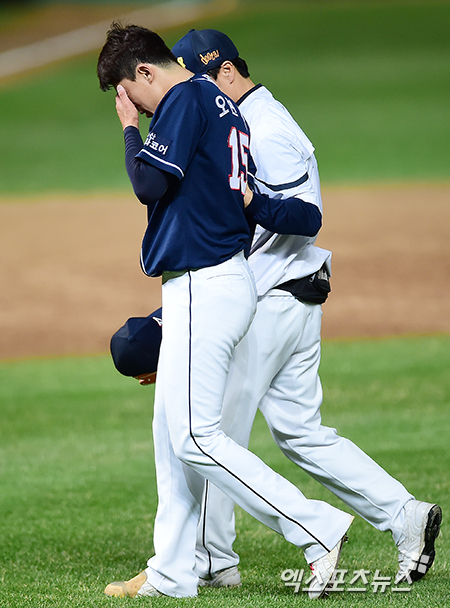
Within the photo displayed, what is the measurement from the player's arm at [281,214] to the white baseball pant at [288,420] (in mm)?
326

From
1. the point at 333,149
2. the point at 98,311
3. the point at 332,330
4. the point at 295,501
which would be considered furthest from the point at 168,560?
the point at 333,149

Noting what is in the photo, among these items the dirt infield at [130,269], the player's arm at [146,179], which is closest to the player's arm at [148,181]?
the player's arm at [146,179]

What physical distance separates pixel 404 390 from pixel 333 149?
51.8 feet

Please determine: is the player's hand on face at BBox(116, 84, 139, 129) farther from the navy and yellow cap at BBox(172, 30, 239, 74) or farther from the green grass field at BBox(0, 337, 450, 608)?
the green grass field at BBox(0, 337, 450, 608)

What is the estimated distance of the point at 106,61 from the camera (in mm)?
3391

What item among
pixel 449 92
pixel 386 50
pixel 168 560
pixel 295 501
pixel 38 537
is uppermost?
pixel 386 50

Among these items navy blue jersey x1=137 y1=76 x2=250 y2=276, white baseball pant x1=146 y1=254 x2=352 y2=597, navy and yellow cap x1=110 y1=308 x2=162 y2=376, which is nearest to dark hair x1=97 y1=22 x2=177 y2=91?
navy blue jersey x1=137 y1=76 x2=250 y2=276

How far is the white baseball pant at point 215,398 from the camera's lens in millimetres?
3340

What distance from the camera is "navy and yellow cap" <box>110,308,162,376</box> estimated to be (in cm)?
363

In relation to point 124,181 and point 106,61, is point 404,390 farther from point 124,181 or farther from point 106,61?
point 124,181

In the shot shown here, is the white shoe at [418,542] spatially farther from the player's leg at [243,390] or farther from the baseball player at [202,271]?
the player's leg at [243,390]

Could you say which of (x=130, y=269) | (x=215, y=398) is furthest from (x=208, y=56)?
(x=130, y=269)

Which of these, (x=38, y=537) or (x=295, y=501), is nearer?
(x=295, y=501)

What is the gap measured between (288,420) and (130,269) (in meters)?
9.19
